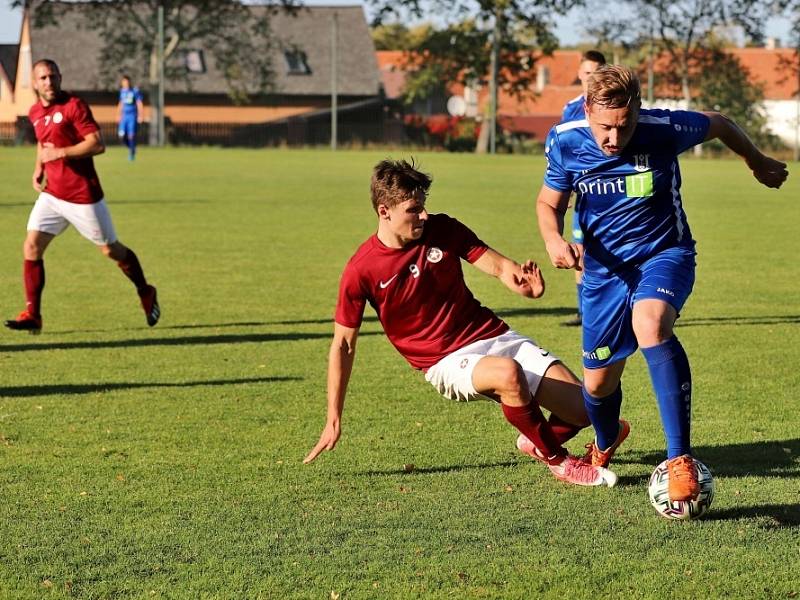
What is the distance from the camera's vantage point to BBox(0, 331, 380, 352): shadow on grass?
1045cm

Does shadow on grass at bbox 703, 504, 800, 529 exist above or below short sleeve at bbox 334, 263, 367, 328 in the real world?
below

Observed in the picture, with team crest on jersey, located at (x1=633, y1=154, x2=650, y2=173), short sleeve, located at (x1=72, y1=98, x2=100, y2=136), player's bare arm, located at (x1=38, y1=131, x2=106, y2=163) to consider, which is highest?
team crest on jersey, located at (x1=633, y1=154, x2=650, y2=173)

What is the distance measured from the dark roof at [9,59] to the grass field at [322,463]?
65.3 m

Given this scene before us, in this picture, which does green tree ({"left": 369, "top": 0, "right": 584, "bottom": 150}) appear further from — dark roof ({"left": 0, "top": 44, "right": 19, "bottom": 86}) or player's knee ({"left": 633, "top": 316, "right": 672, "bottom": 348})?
player's knee ({"left": 633, "top": 316, "right": 672, "bottom": 348})

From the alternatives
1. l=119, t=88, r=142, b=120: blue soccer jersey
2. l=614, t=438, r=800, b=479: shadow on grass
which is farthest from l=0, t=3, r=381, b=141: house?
l=614, t=438, r=800, b=479: shadow on grass

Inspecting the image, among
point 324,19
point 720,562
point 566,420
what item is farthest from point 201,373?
point 324,19

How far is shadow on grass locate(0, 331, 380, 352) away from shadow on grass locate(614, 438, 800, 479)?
15.1ft

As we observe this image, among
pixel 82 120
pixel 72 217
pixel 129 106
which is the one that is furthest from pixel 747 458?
pixel 129 106

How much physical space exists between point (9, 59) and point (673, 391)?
77.0 metres

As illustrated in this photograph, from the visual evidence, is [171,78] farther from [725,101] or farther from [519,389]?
[519,389]

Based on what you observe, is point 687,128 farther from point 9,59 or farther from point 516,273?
point 9,59

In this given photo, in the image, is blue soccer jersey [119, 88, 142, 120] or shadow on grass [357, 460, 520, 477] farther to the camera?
blue soccer jersey [119, 88, 142, 120]

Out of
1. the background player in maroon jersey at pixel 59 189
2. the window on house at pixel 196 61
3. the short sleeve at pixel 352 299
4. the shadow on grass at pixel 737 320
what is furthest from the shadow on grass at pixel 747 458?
the window on house at pixel 196 61

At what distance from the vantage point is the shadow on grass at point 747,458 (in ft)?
20.8
